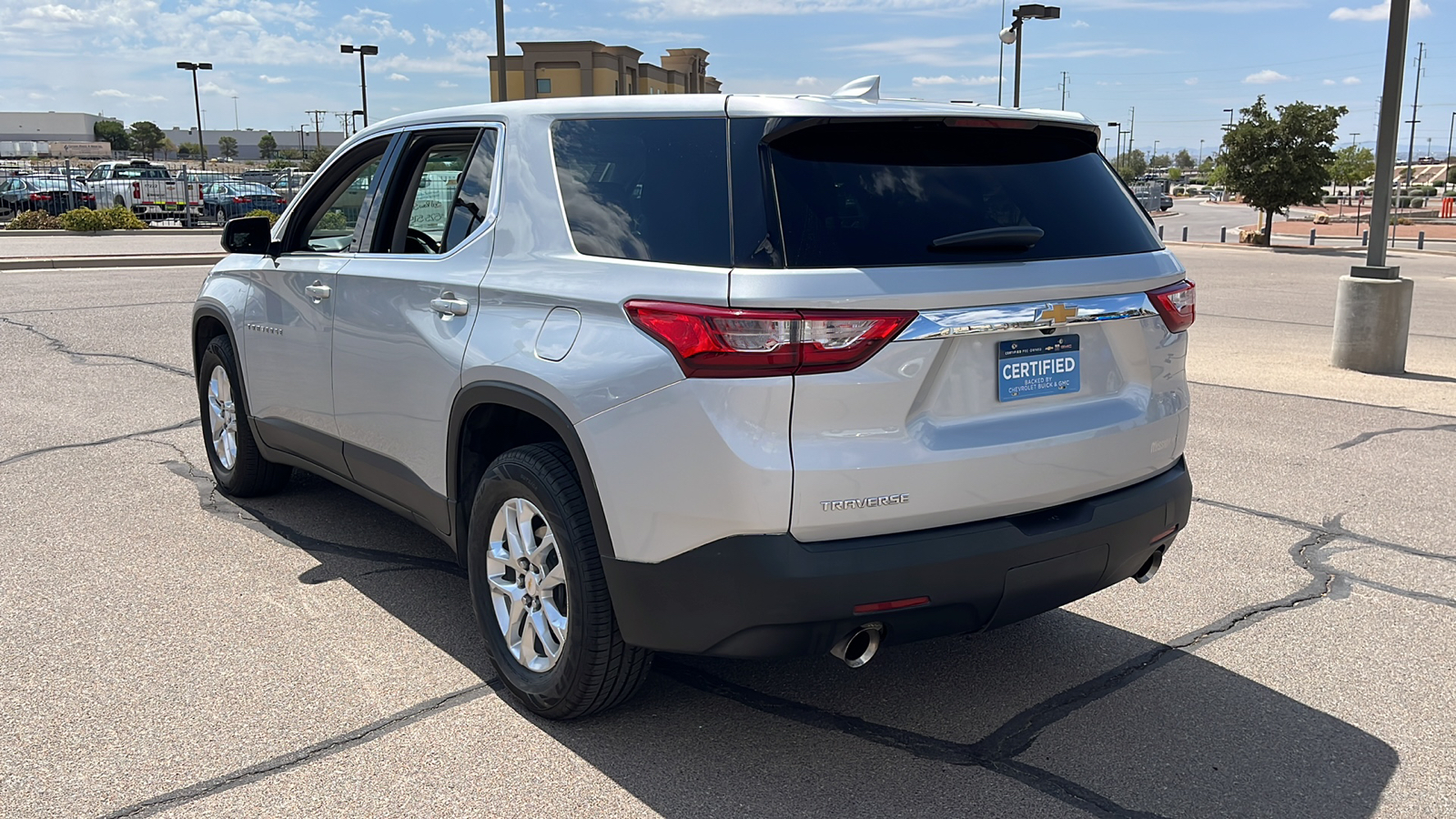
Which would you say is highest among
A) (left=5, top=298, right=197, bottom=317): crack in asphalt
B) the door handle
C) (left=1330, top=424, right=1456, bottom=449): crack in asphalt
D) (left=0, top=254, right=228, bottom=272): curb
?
the door handle

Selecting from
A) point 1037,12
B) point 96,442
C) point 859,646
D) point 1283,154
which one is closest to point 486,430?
point 859,646

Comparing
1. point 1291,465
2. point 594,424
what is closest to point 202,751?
point 594,424

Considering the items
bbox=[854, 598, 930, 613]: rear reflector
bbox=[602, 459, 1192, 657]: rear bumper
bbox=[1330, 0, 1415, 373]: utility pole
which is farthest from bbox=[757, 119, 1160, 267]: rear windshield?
bbox=[1330, 0, 1415, 373]: utility pole

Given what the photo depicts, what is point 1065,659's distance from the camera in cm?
416

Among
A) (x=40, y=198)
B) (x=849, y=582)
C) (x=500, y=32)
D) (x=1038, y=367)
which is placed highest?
(x=500, y=32)

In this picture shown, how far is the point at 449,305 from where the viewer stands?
3.90 m

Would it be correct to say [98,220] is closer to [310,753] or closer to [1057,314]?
[310,753]

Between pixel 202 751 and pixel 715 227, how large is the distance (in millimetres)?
2095

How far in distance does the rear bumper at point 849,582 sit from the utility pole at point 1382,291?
8277mm

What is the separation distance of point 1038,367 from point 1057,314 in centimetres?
15

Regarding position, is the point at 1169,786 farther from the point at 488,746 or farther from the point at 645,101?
the point at 645,101

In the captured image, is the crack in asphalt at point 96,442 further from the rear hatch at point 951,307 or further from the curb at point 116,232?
the curb at point 116,232

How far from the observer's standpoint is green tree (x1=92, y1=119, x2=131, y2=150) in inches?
5514

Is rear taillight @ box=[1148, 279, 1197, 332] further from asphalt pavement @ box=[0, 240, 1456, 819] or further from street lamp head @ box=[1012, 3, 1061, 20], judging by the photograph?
street lamp head @ box=[1012, 3, 1061, 20]
